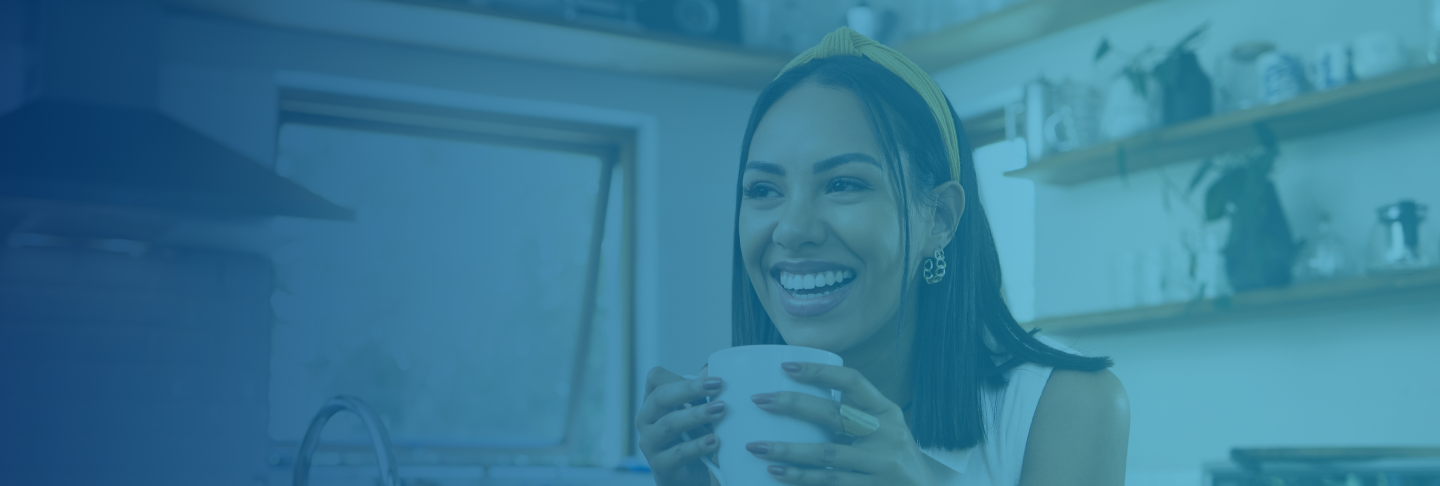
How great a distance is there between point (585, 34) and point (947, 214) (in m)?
2.46

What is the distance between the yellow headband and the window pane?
2.55 metres

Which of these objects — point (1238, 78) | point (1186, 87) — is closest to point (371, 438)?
point (1186, 87)

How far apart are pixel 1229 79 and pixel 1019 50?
0.77 m

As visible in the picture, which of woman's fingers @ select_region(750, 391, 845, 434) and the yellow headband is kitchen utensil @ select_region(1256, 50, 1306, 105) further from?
woman's fingers @ select_region(750, 391, 845, 434)

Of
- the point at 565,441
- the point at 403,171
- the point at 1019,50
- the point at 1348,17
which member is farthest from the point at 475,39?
the point at 1348,17

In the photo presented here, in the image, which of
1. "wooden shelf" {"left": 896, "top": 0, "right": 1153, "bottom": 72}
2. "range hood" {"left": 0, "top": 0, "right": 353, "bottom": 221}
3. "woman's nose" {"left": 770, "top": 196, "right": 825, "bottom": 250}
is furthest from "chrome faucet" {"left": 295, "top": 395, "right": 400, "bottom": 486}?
"wooden shelf" {"left": 896, "top": 0, "right": 1153, "bottom": 72}

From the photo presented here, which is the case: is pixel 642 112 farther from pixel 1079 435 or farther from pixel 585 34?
pixel 1079 435

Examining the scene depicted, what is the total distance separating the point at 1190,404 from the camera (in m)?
2.85

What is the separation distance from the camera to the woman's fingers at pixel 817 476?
0.63 m

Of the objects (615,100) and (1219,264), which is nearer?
(1219,264)

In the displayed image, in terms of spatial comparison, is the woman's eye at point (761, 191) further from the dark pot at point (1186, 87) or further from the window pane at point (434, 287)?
the window pane at point (434, 287)

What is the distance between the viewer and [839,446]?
645 mm

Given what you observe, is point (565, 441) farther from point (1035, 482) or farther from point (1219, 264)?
point (1035, 482)

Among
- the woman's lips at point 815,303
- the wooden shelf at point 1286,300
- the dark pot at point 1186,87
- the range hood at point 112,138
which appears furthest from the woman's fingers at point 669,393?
the dark pot at point 1186,87
